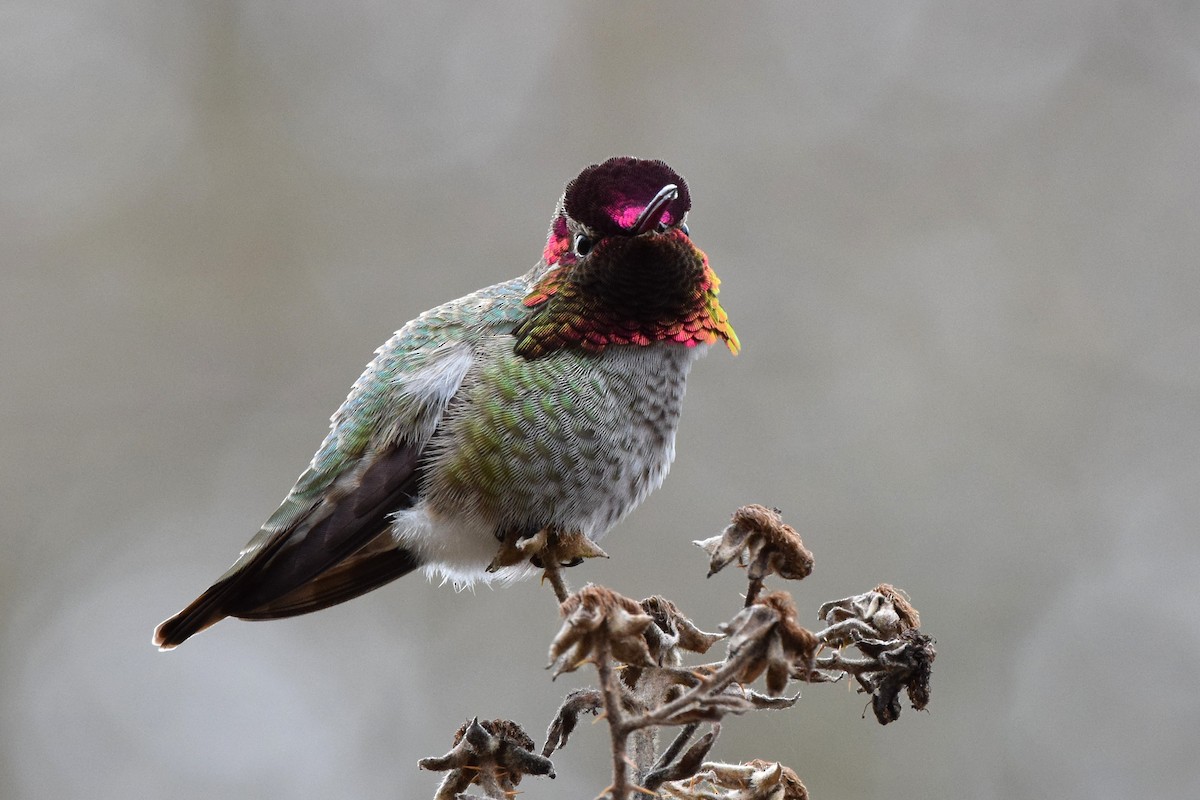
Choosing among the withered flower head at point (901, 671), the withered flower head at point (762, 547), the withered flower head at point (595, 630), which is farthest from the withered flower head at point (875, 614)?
the withered flower head at point (595, 630)

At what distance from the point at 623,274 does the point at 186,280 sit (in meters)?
6.31

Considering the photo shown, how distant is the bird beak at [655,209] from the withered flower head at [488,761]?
1.59 m

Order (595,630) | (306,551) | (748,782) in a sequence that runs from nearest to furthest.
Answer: (595,630)
(748,782)
(306,551)

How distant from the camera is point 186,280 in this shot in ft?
29.1

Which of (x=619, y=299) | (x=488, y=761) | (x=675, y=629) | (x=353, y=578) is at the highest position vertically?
(x=619, y=299)

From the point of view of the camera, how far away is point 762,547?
6.72ft

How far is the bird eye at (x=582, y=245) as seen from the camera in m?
3.52

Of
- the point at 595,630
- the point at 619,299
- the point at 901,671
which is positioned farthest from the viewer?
the point at 619,299

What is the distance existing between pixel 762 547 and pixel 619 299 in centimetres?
155

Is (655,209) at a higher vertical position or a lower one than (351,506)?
higher

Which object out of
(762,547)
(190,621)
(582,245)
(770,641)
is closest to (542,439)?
(582,245)

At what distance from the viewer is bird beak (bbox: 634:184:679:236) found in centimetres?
324

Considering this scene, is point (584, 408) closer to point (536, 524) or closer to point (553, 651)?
point (536, 524)

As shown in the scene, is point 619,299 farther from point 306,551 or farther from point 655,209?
point 306,551
